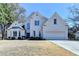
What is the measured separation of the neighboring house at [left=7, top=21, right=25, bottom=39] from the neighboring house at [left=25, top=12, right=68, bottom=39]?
0.09m

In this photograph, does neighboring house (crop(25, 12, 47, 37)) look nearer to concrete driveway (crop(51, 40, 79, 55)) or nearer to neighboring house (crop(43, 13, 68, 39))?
neighboring house (crop(43, 13, 68, 39))

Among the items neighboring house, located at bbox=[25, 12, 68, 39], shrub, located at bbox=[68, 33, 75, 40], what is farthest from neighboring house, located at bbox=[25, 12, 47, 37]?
shrub, located at bbox=[68, 33, 75, 40]

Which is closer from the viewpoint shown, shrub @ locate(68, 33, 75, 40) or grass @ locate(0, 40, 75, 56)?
grass @ locate(0, 40, 75, 56)

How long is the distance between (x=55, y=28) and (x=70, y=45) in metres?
0.40

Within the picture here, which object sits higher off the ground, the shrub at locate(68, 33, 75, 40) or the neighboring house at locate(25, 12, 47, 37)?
the neighboring house at locate(25, 12, 47, 37)

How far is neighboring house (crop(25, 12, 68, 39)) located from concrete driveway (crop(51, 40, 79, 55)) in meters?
0.10

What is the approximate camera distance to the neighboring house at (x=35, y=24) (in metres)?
6.28

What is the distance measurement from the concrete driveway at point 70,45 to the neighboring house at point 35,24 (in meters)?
0.34

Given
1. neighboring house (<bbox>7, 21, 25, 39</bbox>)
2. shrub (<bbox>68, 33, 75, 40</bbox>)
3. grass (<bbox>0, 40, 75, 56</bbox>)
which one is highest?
neighboring house (<bbox>7, 21, 25, 39</bbox>)

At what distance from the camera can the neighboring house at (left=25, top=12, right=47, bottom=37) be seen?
6277 mm

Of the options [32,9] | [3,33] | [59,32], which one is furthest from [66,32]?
[3,33]

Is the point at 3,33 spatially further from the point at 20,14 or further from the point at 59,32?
the point at 59,32

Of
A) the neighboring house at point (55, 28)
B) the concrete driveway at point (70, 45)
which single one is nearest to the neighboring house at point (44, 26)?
the neighboring house at point (55, 28)

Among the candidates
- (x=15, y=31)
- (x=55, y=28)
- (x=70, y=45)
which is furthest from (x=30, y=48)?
(x=70, y=45)
